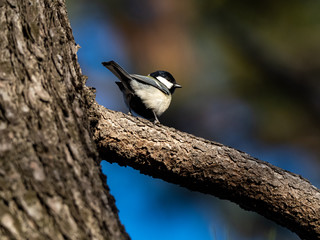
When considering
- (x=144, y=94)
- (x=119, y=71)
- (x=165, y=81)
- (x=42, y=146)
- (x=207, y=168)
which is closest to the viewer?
(x=42, y=146)

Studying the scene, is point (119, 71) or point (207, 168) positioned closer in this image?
point (207, 168)

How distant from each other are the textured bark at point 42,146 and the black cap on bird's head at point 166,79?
2.20m

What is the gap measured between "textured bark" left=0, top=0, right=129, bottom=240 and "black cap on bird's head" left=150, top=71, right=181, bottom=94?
7.21ft

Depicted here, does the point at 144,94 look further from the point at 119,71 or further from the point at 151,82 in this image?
the point at 119,71

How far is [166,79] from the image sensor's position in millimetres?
3568

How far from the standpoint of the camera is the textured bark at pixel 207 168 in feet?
6.06

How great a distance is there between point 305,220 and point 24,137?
1462mm

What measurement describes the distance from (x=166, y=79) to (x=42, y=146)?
260 cm

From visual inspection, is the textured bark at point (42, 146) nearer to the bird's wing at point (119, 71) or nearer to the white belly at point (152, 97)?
the bird's wing at point (119, 71)

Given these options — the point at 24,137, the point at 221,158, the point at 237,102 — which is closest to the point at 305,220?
the point at 221,158

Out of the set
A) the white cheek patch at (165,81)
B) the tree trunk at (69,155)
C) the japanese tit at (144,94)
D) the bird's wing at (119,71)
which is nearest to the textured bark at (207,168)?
the tree trunk at (69,155)

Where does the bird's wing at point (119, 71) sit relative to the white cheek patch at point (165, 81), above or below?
below

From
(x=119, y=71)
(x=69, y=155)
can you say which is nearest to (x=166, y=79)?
(x=119, y=71)

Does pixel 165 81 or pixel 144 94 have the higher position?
pixel 165 81
